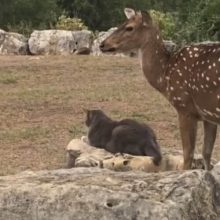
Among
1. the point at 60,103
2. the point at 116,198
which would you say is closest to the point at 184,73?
the point at 116,198

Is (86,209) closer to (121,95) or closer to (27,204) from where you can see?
(27,204)

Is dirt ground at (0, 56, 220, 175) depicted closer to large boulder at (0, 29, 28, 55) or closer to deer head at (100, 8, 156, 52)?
deer head at (100, 8, 156, 52)

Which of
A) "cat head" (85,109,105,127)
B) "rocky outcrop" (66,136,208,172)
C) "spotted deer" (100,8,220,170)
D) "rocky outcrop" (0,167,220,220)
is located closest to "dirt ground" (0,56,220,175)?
"cat head" (85,109,105,127)

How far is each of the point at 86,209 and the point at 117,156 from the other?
3.87 meters

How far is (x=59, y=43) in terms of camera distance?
26047mm

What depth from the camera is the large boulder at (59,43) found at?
25984 millimetres

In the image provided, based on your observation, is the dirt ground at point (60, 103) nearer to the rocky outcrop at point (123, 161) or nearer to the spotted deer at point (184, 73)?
the rocky outcrop at point (123, 161)

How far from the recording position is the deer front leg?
823 cm

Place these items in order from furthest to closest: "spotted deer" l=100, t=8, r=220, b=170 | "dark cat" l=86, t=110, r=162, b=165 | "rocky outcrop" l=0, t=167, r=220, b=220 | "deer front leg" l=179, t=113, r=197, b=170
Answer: "dark cat" l=86, t=110, r=162, b=165 → "deer front leg" l=179, t=113, r=197, b=170 → "spotted deer" l=100, t=8, r=220, b=170 → "rocky outcrop" l=0, t=167, r=220, b=220

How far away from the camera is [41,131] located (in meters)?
12.6

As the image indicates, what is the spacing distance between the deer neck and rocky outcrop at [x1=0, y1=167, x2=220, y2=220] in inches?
128

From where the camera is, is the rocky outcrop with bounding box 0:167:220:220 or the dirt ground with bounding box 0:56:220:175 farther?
the dirt ground with bounding box 0:56:220:175

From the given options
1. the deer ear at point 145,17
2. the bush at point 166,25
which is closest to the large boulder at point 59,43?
the bush at point 166,25

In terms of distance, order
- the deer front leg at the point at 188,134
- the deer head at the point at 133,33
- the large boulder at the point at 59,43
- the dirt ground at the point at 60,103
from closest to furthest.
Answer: the deer front leg at the point at 188,134, the deer head at the point at 133,33, the dirt ground at the point at 60,103, the large boulder at the point at 59,43
